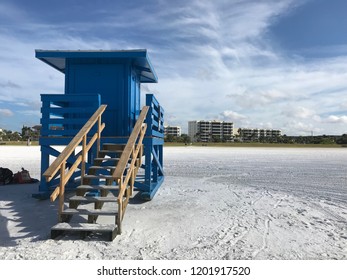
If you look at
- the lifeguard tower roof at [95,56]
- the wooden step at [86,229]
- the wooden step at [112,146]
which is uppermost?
the lifeguard tower roof at [95,56]

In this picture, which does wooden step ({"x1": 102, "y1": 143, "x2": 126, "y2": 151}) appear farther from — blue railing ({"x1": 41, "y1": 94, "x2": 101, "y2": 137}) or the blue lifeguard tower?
blue railing ({"x1": 41, "y1": 94, "x2": 101, "y2": 137})

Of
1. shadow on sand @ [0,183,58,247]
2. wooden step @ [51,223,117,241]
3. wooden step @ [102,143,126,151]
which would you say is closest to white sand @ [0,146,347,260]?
shadow on sand @ [0,183,58,247]

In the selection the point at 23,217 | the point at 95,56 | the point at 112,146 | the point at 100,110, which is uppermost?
the point at 95,56

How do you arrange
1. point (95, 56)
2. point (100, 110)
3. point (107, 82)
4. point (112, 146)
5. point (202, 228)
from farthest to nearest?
1. point (107, 82)
2. point (95, 56)
3. point (112, 146)
4. point (100, 110)
5. point (202, 228)

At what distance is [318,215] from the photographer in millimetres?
6172

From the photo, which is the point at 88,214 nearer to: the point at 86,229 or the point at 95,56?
the point at 86,229

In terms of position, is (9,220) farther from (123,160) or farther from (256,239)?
(256,239)

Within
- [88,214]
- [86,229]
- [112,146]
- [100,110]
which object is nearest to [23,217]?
[88,214]

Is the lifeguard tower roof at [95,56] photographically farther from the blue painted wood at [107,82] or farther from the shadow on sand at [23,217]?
the shadow on sand at [23,217]

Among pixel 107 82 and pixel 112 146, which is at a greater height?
pixel 107 82

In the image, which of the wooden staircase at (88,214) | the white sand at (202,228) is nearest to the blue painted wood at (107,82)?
the white sand at (202,228)
